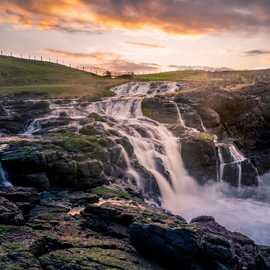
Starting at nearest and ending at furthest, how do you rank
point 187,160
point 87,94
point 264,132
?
point 187,160
point 264,132
point 87,94

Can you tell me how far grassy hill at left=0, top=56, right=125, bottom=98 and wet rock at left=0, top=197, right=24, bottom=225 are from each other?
55.0m

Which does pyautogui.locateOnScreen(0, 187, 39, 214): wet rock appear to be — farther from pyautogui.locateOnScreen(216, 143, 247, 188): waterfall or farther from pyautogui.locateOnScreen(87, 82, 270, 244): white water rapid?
pyautogui.locateOnScreen(216, 143, 247, 188): waterfall

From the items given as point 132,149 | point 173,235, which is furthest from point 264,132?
point 173,235

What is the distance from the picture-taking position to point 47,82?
11262 centimetres

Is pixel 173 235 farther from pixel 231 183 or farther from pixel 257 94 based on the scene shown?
pixel 257 94

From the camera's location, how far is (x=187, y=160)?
49.7 metres

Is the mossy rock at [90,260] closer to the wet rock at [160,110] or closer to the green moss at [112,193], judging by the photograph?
the green moss at [112,193]

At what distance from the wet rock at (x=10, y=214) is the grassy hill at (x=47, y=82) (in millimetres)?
54995

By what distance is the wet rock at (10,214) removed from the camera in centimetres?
2377

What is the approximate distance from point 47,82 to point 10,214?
91.3m

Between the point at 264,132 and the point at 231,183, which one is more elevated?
the point at 264,132

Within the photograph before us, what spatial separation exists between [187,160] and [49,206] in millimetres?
24035

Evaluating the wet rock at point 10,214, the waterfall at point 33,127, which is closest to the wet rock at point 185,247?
the wet rock at point 10,214

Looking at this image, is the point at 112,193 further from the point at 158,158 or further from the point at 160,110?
the point at 160,110
